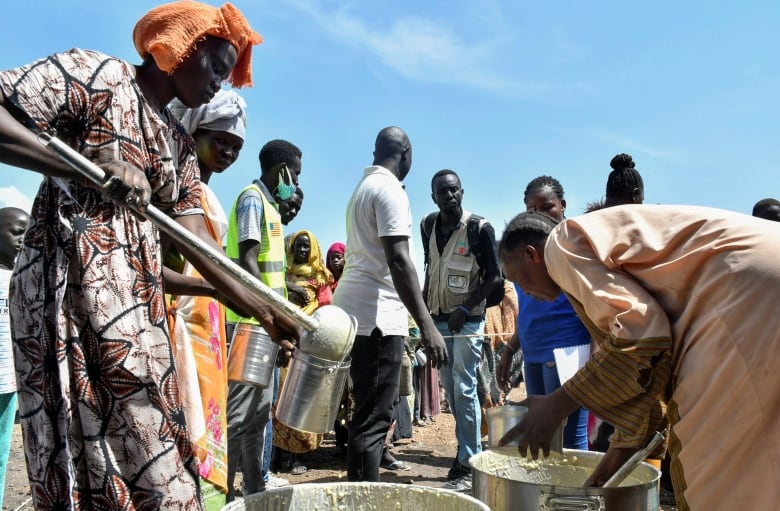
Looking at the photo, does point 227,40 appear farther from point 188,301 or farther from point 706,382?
point 706,382

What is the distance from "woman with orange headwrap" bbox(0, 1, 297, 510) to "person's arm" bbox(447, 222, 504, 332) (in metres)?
3.32

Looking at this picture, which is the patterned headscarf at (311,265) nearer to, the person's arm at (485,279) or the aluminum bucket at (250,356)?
the person's arm at (485,279)

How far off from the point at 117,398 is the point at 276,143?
2877 millimetres

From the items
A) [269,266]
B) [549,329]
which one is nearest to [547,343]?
[549,329]

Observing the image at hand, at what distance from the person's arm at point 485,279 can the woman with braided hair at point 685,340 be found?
9.84 ft

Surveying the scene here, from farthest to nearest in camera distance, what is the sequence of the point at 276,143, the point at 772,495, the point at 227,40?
1. the point at 276,143
2. the point at 227,40
3. the point at 772,495

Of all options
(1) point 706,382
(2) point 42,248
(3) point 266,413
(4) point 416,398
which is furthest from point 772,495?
(4) point 416,398

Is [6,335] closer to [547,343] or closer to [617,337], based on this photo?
[547,343]

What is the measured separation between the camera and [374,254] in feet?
11.5

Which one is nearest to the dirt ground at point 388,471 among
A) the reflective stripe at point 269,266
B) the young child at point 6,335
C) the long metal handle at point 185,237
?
the young child at point 6,335

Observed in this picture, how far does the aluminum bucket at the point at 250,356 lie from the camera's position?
304 centimetres

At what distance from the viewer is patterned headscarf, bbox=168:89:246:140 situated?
3.19 meters

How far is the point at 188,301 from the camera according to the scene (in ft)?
8.51

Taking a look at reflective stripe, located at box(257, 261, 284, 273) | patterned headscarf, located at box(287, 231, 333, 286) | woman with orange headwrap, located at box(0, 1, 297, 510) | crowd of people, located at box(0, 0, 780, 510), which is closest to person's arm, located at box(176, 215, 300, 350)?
crowd of people, located at box(0, 0, 780, 510)
